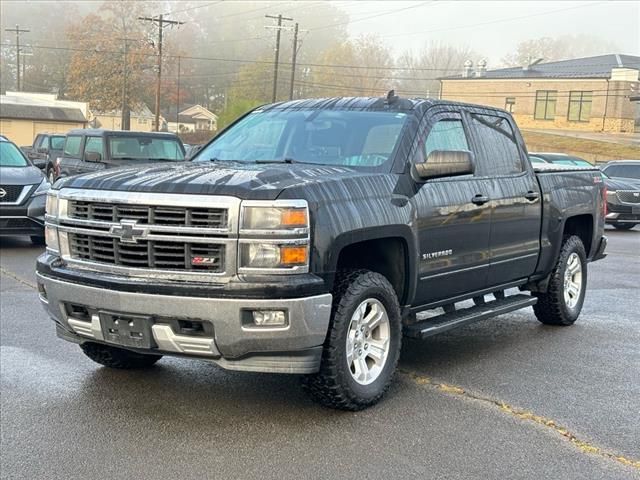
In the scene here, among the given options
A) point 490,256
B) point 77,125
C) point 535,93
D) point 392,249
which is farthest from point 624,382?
point 77,125

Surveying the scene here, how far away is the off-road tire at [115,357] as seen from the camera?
5559mm

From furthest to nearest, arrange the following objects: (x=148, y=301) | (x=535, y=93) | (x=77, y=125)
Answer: (x=77, y=125), (x=535, y=93), (x=148, y=301)

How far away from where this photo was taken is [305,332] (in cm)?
441

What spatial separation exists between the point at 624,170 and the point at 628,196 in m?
1.91

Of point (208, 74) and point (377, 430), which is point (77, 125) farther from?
point (377, 430)

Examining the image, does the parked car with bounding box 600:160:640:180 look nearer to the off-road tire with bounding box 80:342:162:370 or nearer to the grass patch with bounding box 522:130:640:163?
the grass patch with bounding box 522:130:640:163

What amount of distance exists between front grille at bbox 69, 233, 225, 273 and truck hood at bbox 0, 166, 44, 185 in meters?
8.20

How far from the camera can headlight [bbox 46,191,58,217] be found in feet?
16.5

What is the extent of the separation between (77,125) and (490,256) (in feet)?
217

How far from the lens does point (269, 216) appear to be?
4.33 metres

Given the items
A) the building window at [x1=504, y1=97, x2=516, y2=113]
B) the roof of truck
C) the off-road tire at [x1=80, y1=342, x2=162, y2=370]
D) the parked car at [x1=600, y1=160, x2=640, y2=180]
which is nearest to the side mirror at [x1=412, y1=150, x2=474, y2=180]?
the roof of truck

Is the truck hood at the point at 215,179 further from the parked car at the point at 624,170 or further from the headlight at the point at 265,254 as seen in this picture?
the parked car at the point at 624,170

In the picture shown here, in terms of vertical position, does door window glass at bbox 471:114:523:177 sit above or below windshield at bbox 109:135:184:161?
above

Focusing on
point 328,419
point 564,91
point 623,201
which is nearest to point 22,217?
point 328,419
